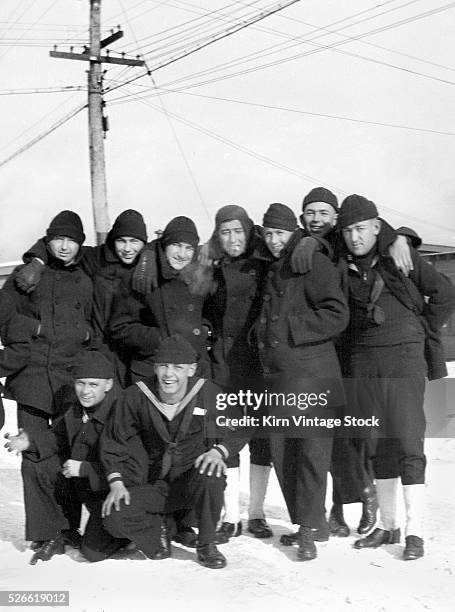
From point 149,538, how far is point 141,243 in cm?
133

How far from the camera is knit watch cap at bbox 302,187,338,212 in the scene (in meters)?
3.67

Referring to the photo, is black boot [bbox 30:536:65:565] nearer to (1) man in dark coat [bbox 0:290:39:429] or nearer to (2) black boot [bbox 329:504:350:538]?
(1) man in dark coat [bbox 0:290:39:429]

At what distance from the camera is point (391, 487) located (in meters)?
3.52

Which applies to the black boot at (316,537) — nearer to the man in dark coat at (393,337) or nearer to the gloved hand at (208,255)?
the man in dark coat at (393,337)

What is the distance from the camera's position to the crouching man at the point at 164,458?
3236 mm

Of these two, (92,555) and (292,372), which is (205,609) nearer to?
(92,555)

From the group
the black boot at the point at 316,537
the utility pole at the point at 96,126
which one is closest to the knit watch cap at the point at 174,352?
the black boot at the point at 316,537

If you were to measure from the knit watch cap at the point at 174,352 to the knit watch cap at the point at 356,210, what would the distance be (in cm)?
85

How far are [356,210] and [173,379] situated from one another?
1048mm

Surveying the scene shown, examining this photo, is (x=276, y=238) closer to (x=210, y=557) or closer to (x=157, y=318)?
(x=157, y=318)

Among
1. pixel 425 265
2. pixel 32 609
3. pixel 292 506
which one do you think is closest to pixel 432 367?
pixel 425 265

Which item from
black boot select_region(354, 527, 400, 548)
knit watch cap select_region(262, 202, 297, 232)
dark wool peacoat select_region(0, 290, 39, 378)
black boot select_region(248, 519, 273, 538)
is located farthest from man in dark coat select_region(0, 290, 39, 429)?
black boot select_region(354, 527, 400, 548)

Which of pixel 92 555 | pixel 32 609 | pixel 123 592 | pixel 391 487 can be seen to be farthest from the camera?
pixel 391 487

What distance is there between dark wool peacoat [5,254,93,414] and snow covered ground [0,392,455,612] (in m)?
0.71
